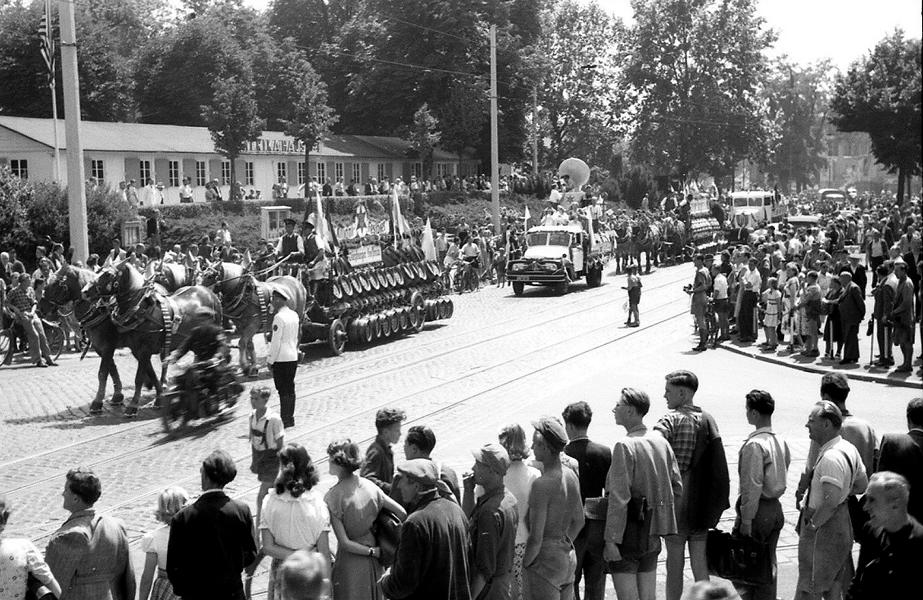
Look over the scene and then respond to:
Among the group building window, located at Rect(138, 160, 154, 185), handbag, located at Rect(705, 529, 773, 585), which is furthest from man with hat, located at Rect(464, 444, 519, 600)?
building window, located at Rect(138, 160, 154, 185)

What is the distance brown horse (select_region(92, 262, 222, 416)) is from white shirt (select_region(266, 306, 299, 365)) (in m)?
3.04

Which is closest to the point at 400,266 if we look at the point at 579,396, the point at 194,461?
the point at 579,396

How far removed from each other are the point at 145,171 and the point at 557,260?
2365 cm

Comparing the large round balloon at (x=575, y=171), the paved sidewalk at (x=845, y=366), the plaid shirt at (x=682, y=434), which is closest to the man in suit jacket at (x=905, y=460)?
the plaid shirt at (x=682, y=434)

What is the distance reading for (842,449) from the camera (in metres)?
7.81

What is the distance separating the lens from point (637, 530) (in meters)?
7.98

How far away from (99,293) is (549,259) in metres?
19.0

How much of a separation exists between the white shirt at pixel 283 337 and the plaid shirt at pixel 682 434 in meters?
7.16

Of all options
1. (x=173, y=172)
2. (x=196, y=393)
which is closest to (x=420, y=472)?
(x=196, y=393)

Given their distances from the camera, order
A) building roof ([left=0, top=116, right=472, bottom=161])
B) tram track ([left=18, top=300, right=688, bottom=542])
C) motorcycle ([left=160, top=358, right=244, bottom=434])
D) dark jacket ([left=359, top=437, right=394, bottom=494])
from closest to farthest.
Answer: dark jacket ([left=359, top=437, right=394, bottom=494]) < tram track ([left=18, top=300, right=688, bottom=542]) < motorcycle ([left=160, top=358, right=244, bottom=434]) < building roof ([left=0, top=116, right=472, bottom=161])

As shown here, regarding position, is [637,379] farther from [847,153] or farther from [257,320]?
[847,153]

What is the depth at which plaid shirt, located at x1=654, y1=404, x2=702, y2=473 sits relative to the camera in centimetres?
835

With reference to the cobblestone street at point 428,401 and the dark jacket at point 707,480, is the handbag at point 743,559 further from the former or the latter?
the cobblestone street at point 428,401

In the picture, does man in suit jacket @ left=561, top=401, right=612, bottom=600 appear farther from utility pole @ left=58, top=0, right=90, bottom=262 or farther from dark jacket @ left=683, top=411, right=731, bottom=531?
utility pole @ left=58, top=0, right=90, bottom=262
